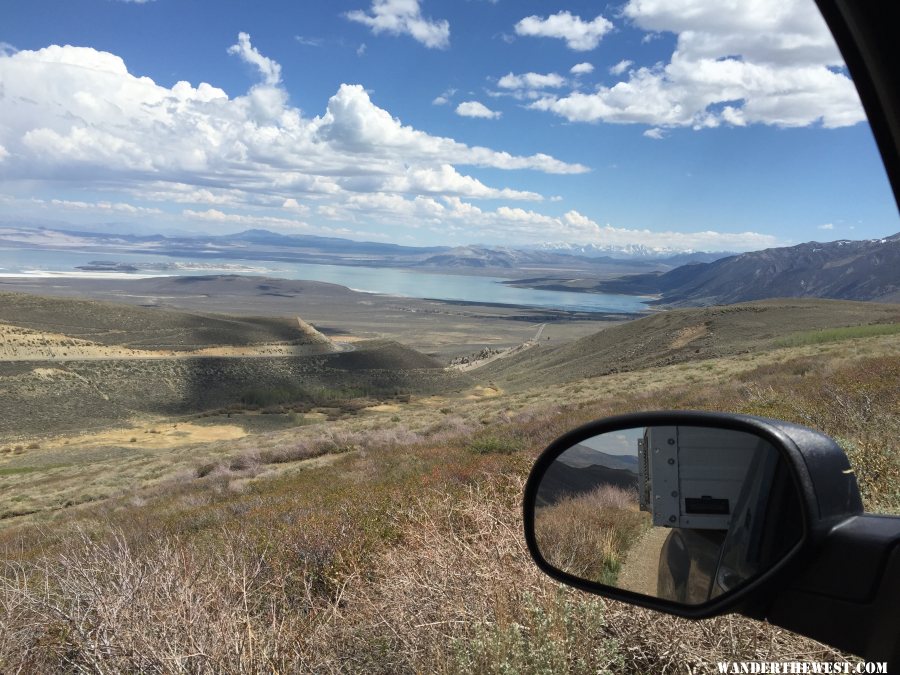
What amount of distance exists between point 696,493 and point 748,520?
0.58 ft

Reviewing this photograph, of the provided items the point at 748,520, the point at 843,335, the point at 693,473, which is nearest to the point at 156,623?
the point at 693,473

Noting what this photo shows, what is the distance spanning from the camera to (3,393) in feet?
159

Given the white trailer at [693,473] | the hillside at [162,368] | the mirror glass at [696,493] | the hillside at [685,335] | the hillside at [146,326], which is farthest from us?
the hillside at [146,326]

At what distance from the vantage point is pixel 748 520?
156 centimetres

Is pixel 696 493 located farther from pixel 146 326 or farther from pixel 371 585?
pixel 146 326

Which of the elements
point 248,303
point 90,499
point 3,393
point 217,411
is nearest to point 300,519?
point 90,499

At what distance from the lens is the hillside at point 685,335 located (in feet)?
148

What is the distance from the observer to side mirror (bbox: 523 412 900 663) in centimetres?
123

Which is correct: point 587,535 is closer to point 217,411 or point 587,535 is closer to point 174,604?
point 174,604

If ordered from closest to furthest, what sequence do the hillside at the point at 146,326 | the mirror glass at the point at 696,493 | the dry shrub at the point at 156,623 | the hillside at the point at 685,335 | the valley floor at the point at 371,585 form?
the mirror glass at the point at 696,493
the valley floor at the point at 371,585
the dry shrub at the point at 156,623
the hillside at the point at 685,335
the hillside at the point at 146,326

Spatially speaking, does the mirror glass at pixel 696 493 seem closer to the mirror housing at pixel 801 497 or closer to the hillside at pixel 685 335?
A: the mirror housing at pixel 801 497

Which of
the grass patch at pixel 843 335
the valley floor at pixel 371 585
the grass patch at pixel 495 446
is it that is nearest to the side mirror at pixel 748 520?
the valley floor at pixel 371 585

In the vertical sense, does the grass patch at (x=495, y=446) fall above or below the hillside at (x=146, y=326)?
above

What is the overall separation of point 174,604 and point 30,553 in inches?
208
